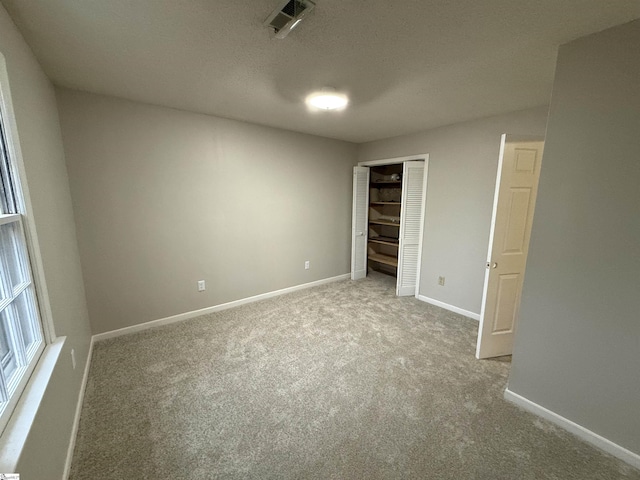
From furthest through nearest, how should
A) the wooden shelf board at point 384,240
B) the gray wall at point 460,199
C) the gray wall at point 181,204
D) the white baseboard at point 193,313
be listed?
the wooden shelf board at point 384,240 → the gray wall at point 460,199 → the white baseboard at point 193,313 → the gray wall at point 181,204

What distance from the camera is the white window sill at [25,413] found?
2.70ft

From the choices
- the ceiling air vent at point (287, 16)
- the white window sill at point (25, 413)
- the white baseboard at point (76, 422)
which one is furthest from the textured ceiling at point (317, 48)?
the white baseboard at point (76, 422)

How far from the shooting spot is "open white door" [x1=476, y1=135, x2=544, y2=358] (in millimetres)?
2049

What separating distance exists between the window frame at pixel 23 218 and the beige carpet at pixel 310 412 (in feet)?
2.16

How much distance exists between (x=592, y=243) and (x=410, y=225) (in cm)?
236

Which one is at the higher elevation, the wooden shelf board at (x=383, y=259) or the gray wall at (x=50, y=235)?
the gray wall at (x=50, y=235)

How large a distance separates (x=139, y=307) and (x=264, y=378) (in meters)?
1.69

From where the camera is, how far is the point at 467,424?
1658 mm

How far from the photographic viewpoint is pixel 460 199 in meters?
3.19

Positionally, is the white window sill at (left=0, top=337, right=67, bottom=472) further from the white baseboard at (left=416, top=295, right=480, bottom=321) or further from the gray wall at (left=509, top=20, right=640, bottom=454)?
the white baseboard at (left=416, top=295, right=480, bottom=321)

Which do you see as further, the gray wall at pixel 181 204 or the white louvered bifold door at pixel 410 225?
the white louvered bifold door at pixel 410 225

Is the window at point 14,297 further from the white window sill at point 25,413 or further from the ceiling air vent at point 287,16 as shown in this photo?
the ceiling air vent at point 287,16

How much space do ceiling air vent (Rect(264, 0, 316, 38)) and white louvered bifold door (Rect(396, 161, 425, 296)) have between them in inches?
105

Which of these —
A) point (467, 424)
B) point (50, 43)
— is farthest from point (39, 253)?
point (467, 424)
